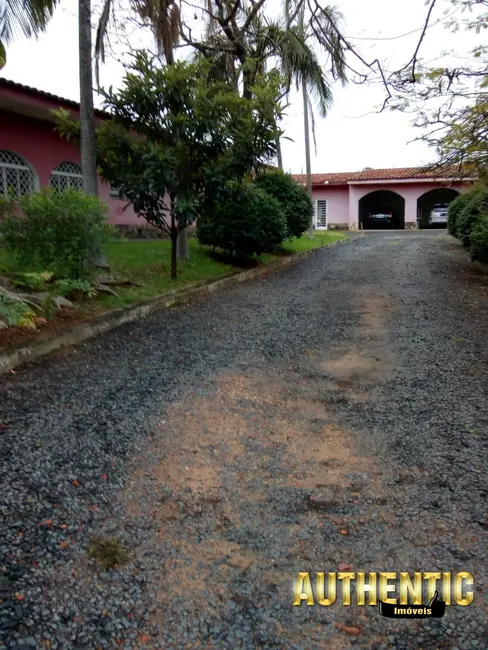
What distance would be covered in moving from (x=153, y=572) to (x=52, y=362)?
3097 millimetres

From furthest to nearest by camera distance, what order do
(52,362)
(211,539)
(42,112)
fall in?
(42,112), (52,362), (211,539)

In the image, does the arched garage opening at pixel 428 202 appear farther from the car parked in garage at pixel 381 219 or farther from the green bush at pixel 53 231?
the green bush at pixel 53 231

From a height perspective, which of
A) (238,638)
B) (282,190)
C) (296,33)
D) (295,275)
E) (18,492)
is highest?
(296,33)

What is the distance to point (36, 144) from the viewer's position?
12.7 m

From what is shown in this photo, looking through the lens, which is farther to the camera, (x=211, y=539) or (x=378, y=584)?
(x=211, y=539)

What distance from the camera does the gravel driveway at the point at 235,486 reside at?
2.06 m

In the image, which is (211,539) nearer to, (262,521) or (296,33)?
(262,521)

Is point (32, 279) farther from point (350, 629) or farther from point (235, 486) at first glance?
point (350, 629)

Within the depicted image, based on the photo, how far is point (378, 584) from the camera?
2.26m

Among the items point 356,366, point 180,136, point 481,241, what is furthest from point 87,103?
point 481,241

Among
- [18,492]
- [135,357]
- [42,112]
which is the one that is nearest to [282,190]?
[42,112]

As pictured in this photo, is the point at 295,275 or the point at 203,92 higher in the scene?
the point at 203,92

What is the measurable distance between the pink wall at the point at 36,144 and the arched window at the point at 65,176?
0.50ft

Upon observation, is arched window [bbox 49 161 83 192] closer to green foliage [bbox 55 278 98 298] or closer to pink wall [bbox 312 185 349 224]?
green foliage [bbox 55 278 98 298]
